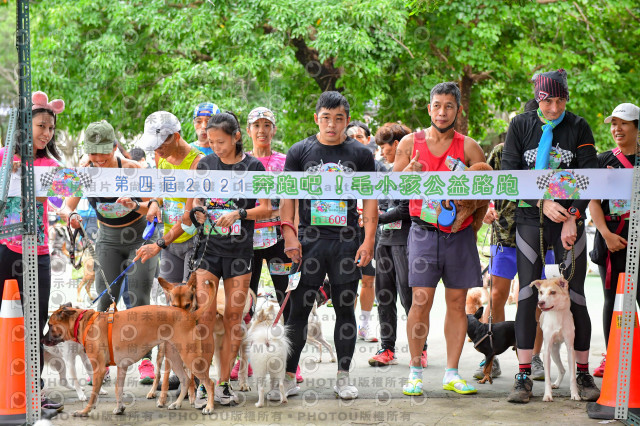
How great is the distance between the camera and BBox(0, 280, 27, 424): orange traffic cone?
4398mm

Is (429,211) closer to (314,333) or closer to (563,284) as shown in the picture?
(563,284)

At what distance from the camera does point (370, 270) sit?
24.1 feet

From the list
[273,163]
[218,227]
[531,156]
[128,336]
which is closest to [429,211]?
[531,156]

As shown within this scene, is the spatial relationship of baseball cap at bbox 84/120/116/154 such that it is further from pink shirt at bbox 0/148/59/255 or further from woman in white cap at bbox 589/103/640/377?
woman in white cap at bbox 589/103/640/377

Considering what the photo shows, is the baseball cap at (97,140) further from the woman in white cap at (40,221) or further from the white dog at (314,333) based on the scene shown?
the white dog at (314,333)

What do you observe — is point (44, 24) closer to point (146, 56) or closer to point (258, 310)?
point (146, 56)

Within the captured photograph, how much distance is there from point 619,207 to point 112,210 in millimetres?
3800

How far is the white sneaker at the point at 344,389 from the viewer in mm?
5043

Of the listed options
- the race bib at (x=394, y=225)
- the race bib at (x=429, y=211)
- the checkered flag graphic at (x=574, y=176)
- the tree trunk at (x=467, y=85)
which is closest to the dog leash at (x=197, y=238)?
the race bib at (x=429, y=211)

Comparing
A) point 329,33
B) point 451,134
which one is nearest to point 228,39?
point 329,33

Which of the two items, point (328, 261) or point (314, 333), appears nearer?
point (328, 261)

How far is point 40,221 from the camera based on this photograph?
15.4 ft

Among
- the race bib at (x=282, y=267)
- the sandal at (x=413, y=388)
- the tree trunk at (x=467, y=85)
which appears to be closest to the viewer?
the sandal at (x=413, y=388)

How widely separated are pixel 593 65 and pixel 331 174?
1122cm
